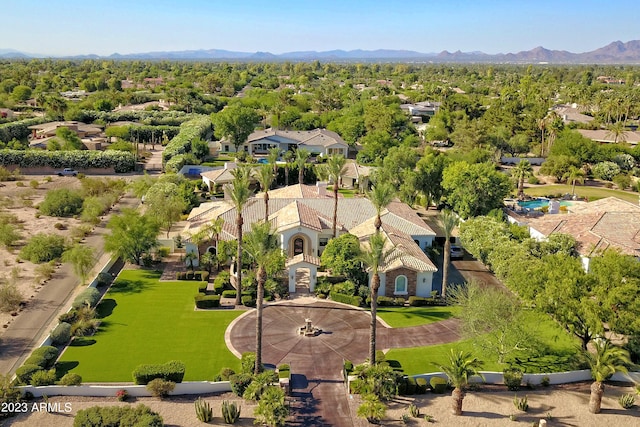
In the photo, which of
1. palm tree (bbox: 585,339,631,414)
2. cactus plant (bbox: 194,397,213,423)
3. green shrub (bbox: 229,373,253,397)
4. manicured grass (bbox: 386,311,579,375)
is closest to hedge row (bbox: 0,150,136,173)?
green shrub (bbox: 229,373,253,397)

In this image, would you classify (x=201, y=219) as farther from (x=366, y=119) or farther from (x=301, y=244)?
(x=366, y=119)

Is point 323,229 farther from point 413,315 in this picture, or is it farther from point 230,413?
point 230,413

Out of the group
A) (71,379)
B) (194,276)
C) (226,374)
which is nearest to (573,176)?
(194,276)

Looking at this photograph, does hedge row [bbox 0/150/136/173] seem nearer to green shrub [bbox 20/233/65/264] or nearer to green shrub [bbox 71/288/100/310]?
green shrub [bbox 20/233/65/264]

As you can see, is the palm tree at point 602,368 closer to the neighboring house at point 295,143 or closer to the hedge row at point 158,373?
the hedge row at point 158,373

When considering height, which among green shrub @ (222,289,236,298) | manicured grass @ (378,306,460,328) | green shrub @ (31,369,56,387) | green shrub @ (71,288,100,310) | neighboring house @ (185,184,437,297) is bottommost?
manicured grass @ (378,306,460,328)
